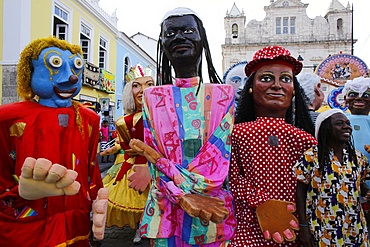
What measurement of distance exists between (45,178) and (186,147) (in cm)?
66

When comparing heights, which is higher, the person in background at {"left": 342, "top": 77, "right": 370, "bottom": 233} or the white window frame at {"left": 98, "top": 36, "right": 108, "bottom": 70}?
the white window frame at {"left": 98, "top": 36, "right": 108, "bottom": 70}

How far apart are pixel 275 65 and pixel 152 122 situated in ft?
2.52

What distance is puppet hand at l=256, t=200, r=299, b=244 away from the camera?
5.33 feet

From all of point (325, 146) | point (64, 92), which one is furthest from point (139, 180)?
point (325, 146)

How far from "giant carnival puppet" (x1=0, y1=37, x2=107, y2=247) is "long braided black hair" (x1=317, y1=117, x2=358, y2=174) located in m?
1.17

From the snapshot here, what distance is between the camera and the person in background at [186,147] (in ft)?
5.01

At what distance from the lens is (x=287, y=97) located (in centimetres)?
185

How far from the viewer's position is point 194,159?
1.61 metres

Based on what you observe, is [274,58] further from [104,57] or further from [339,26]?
[339,26]

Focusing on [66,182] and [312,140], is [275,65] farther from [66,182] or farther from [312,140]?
[66,182]

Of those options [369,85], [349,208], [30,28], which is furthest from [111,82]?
[349,208]

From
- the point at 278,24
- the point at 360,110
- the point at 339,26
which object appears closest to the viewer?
the point at 360,110

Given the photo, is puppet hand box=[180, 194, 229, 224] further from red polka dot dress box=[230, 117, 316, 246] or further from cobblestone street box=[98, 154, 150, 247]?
cobblestone street box=[98, 154, 150, 247]

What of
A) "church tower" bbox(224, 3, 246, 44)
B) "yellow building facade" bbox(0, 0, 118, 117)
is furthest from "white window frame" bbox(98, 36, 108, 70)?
"church tower" bbox(224, 3, 246, 44)
